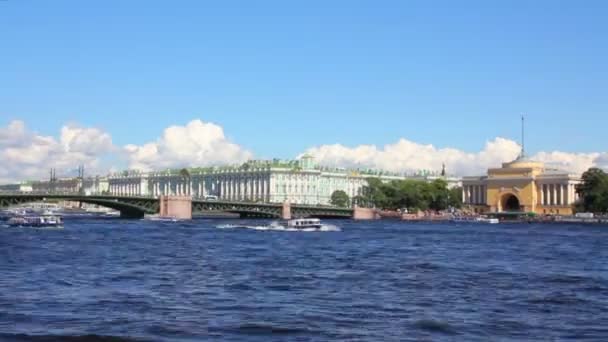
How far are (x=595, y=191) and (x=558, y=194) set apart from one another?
15.2 meters

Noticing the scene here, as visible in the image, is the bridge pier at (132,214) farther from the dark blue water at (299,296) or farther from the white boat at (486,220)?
the dark blue water at (299,296)

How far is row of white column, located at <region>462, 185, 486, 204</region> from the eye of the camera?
130750mm

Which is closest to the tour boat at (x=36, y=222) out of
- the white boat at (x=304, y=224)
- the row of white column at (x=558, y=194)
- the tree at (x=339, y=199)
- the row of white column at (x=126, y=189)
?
the white boat at (x=304, y=224)

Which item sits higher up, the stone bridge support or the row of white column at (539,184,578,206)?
the row of white column at (539,184,578,206)

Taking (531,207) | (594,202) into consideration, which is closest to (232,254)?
(594,202)

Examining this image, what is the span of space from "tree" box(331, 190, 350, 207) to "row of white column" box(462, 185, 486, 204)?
52.2 ft

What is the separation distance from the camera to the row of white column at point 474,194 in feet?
429

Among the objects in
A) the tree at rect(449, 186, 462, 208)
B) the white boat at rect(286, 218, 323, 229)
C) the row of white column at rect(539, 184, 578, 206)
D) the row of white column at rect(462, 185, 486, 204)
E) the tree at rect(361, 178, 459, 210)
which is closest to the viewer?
the white boat at rect(286, 218, 323, 229)

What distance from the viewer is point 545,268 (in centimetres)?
2859

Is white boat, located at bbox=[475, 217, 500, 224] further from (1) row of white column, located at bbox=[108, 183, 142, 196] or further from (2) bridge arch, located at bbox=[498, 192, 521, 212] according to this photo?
(1) row of white column, located at bbox=[108, 183, 142, 196]

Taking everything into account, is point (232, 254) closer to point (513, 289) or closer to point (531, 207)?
point (513, 289)

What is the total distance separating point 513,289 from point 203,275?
303 inches

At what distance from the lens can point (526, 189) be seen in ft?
404

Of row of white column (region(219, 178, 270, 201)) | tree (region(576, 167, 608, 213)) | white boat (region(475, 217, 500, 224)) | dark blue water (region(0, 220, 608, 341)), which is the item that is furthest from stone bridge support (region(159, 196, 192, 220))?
dark blue water (region(0, 220, 608, 341))
